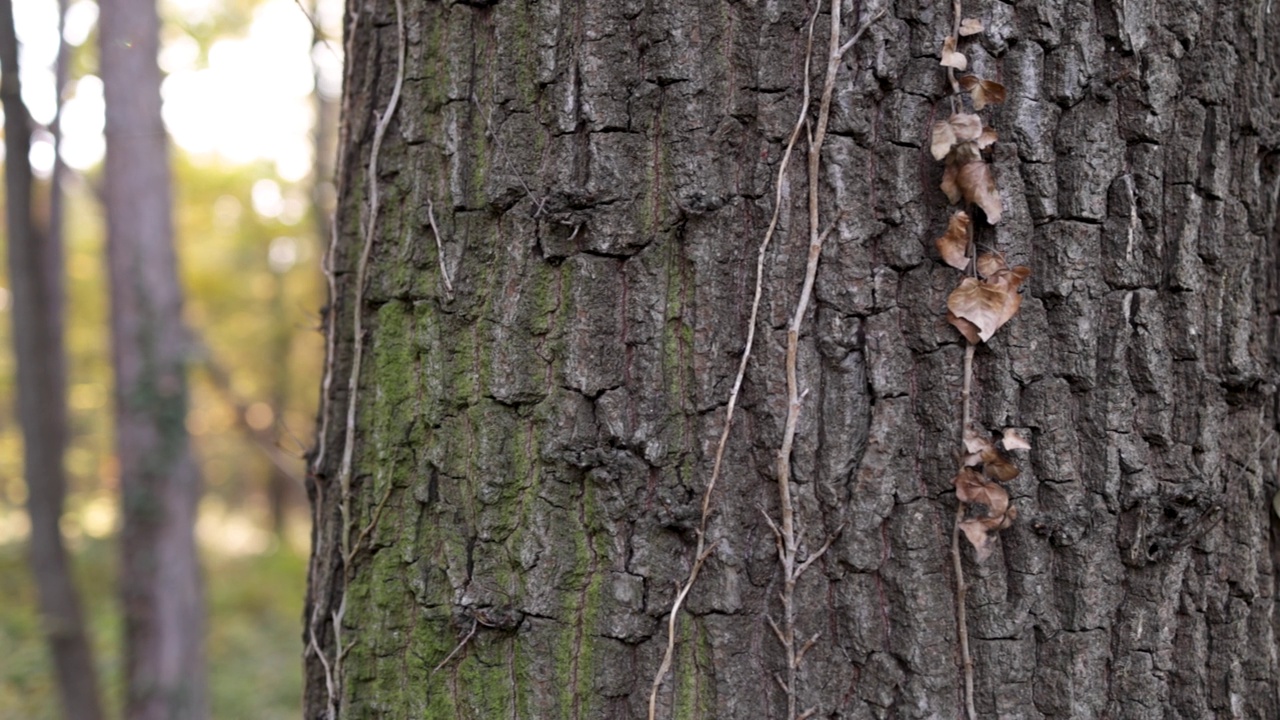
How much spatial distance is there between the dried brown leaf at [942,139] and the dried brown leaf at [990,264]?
0.17m

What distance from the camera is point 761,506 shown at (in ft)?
4.35

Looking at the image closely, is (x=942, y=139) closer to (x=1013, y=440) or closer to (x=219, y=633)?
(x=1013, y=440)

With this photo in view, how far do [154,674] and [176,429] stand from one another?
164 cm

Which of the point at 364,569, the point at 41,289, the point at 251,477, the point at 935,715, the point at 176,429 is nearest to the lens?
the point at 935,715

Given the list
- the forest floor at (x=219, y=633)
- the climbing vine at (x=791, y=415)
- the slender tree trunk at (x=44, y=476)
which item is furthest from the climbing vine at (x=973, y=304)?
the forest floor at (x=219, y=633)

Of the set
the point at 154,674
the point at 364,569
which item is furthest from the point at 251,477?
the point at 364,569

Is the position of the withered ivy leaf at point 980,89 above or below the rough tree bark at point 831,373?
above

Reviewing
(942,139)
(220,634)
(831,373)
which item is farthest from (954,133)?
(220,634)

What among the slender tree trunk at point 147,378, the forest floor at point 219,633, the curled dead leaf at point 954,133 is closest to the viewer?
the curled dead leaf at point 954,133

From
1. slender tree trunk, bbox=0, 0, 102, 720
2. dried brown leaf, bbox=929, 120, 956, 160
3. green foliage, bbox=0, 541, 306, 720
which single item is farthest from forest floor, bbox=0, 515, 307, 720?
dried brown leaf, bbox=929, 120, 956, 160

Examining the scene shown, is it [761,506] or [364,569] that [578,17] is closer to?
[761,506]

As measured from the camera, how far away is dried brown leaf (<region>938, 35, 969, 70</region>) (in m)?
1.32

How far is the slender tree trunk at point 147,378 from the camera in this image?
547 centimetres

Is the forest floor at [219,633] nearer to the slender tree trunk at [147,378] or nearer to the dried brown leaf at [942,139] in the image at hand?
the slender tree trunk at [147,378]
